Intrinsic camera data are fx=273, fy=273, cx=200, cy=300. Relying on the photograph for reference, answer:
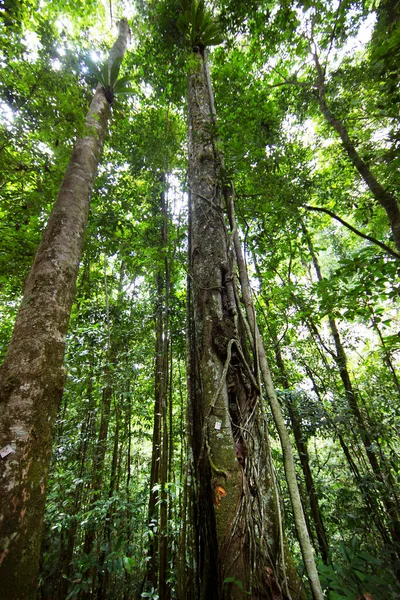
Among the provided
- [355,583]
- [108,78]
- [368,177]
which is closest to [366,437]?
[355,583]

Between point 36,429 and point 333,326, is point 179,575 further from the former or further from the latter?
point 333,326

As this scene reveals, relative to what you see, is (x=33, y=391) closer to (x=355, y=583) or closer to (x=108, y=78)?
(x=355, y=583)

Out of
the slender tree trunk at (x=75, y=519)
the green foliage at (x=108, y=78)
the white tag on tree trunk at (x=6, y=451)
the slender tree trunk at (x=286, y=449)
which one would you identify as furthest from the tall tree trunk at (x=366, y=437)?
the slender tree trunk at (x=75, y=519)

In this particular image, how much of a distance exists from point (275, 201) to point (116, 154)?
4372 millimetres

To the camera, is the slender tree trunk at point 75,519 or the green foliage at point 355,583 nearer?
the green foliage at point 355,583

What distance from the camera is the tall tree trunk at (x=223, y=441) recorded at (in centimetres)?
131

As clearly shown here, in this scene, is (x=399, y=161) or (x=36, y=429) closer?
(x=36, y=429)

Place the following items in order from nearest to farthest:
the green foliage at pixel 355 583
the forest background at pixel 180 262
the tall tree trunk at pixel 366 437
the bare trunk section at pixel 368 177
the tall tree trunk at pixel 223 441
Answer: the tall tree trunk at pixel 223 441 < the green foliage at pixel 355 583 < the forest background at pixel 180 262 < the bare trunk section at pixel 368 177 < the tall tree trunk at pixel 366 437

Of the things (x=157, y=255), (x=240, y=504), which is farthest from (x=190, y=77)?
(x=240, y=504)

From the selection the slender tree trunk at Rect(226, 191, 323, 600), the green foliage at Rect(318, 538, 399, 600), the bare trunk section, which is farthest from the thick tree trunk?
the bare trunk section

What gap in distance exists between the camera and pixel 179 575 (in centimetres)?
217

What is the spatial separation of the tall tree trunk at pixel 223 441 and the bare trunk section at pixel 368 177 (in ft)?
7.99

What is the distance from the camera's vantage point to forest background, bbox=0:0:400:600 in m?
3.08

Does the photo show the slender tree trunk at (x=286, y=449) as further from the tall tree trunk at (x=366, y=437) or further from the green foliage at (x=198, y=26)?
the green foliage at (x=198, y=26)
